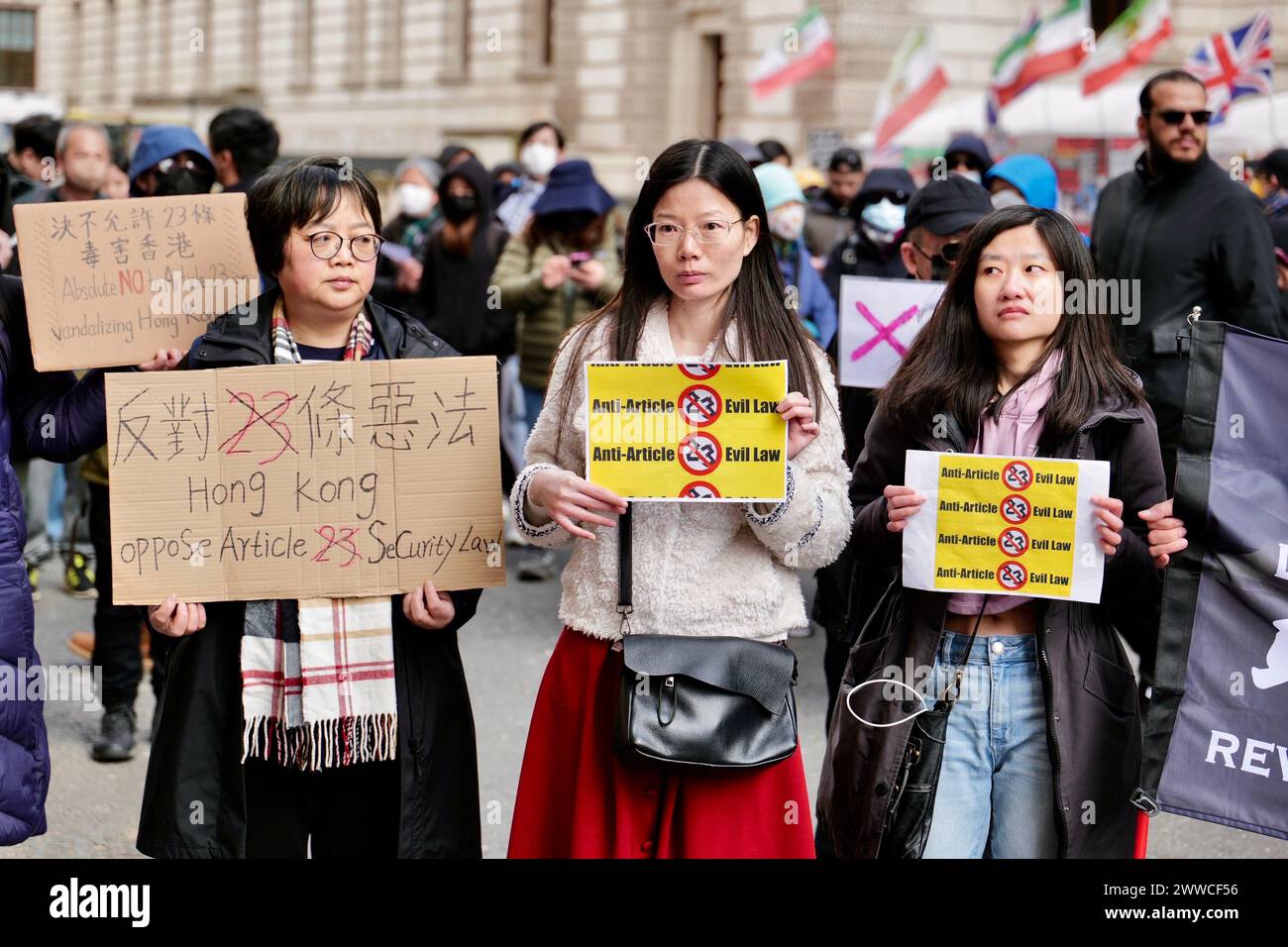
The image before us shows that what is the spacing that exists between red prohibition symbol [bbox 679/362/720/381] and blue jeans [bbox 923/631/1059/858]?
0.80 metres

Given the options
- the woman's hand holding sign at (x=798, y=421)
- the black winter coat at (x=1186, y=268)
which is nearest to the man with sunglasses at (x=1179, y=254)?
the black winter coat at (x=1186, y=268)

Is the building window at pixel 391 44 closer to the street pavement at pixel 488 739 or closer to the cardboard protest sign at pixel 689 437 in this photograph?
the street pavement at pixel 488 739

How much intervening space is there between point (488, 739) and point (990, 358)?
328cm

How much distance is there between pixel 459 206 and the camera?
9234 millimetres

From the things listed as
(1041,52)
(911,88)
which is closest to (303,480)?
(911,88)

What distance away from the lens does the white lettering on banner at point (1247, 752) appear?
332 centimetres

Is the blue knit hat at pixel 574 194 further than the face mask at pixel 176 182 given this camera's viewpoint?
Yes

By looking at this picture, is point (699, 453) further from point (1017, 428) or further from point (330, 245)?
point (330, 245)

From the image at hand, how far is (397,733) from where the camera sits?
3385 mm

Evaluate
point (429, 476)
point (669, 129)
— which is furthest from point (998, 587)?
point (669, 129)

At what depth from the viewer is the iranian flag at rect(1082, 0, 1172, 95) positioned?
1689 cm

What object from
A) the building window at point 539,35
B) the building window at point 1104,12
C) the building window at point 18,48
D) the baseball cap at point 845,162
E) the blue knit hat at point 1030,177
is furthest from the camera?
the building window at point 18,48

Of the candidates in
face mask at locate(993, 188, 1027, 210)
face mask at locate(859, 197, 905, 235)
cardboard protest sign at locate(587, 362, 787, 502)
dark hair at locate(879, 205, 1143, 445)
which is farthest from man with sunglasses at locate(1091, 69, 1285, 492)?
cardboard protest sign at locate(587, 362, 787, 502)
